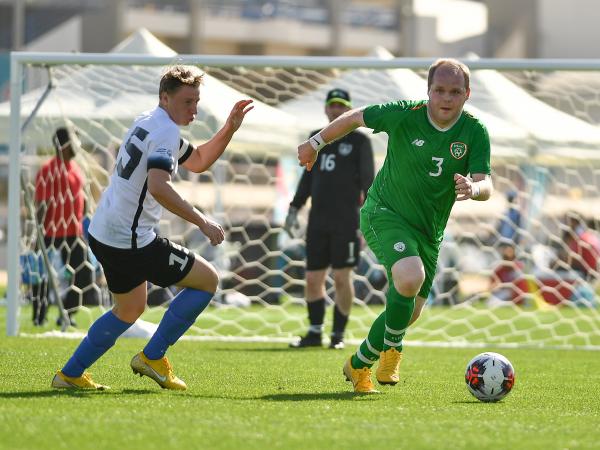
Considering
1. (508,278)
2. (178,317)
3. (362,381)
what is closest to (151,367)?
(178,317)

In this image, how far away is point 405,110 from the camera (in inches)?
260

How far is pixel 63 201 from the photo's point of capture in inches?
452

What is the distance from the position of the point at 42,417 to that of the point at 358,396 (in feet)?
6.12

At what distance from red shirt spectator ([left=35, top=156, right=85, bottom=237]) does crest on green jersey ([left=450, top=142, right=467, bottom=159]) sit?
225 inches

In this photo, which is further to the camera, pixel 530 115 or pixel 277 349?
pixel 530 115

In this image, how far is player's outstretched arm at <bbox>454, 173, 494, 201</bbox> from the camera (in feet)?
19.6

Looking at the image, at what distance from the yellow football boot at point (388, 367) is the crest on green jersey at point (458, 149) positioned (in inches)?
41.1

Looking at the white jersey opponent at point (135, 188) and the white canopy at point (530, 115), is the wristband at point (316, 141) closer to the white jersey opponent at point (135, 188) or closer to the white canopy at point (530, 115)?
the white jersey opponent at point (135, 188)

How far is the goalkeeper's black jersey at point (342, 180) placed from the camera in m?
9.97

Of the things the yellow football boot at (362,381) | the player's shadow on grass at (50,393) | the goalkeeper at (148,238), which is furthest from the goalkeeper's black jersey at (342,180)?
the player's shadow on grass at (50,393)

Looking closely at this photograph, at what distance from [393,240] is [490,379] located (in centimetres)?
85

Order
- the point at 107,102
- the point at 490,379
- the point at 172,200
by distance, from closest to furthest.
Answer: the point at 172,200
the point at 490,379
the point at 107,102

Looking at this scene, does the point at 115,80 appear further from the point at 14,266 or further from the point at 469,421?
the point at 469,421

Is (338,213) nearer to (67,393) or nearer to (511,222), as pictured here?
(67,393)
